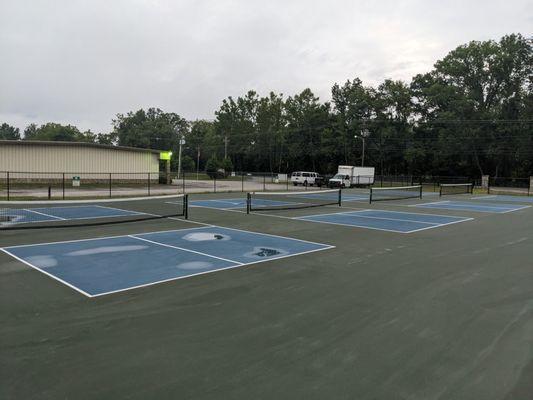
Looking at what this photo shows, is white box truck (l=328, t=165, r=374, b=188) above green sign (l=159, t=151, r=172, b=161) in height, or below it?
below

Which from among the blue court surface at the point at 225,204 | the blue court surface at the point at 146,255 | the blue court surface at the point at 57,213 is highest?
the blue court surface at the point at 146,255

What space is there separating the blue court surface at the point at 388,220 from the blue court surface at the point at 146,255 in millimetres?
5483

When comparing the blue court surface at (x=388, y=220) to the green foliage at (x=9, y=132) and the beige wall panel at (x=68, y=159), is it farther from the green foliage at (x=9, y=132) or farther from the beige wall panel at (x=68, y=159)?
the green foliage at (x=9, y=132)

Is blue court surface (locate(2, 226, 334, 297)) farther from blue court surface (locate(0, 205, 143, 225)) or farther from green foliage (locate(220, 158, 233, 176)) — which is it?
green foliage (locate(220, 158, 233, 176))

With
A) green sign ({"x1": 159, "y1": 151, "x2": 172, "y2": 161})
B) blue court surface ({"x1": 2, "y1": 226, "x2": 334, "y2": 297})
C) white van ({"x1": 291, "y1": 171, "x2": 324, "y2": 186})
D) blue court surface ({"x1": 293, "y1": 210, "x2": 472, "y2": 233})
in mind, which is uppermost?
green sign ({"x1": 159, "y1": 151, "x2": 172, "y2": 161})

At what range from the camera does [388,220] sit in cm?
2048

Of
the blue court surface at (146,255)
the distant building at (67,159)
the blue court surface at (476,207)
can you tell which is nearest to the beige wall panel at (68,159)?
the distant building at (67,159)

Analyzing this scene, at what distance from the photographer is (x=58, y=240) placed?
13.4 m


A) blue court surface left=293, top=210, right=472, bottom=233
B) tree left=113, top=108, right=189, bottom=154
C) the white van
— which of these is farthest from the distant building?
tree left=113, top=108, right=189, bottom=154

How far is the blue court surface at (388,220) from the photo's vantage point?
18.1 metres

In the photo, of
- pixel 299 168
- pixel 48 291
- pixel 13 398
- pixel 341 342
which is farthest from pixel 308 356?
pixel 299 168

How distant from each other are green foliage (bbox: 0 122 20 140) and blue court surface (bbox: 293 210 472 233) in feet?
651

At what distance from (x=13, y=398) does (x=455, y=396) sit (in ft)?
14.4

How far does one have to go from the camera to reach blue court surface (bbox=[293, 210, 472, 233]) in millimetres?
18094
